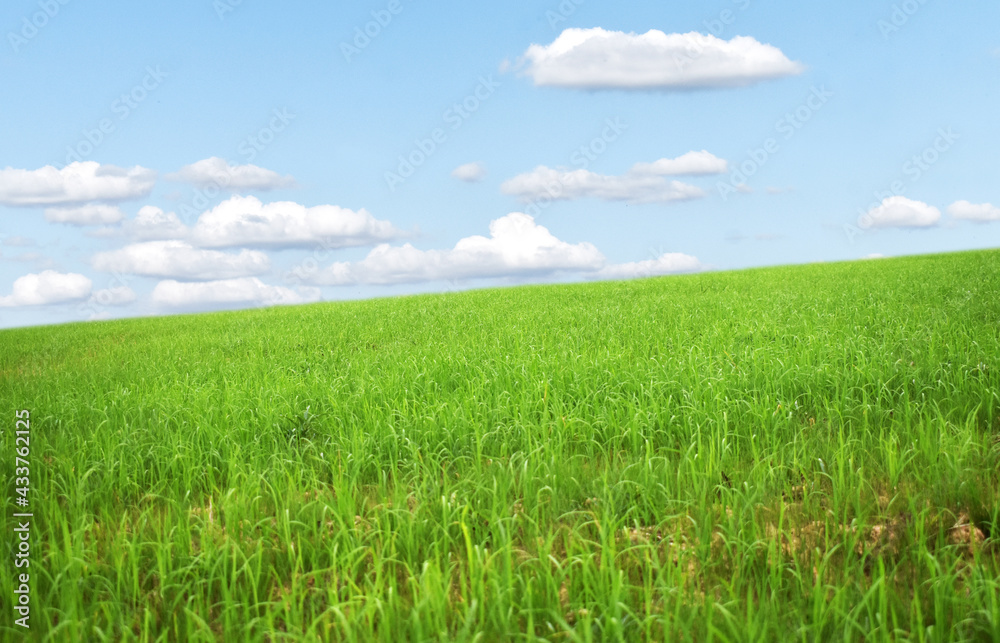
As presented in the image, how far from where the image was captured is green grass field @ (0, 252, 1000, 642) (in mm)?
3328

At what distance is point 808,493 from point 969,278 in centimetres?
1664

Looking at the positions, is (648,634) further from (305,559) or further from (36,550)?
(36,550)

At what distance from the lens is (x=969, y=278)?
57.4 ft

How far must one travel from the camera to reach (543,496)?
15.3 feet

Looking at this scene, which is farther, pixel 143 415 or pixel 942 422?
pixel 143 415

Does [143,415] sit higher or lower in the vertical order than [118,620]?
higher

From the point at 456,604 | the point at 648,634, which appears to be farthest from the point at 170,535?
the point at 648,634

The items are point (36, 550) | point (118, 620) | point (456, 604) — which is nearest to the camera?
point (456, 604)

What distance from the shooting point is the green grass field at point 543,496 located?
3.33 metres

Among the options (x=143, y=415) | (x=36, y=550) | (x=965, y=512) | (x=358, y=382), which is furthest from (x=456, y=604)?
(x=143, y=415)

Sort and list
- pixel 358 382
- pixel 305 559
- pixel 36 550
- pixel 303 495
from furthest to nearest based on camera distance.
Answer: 1. pixel 358 382
2. pixel 303 495
3. pixel 36 550
4. pixel 305 559

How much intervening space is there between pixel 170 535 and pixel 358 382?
392 centimetres

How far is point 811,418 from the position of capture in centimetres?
610

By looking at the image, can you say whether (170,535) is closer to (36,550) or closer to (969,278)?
(36,550)
